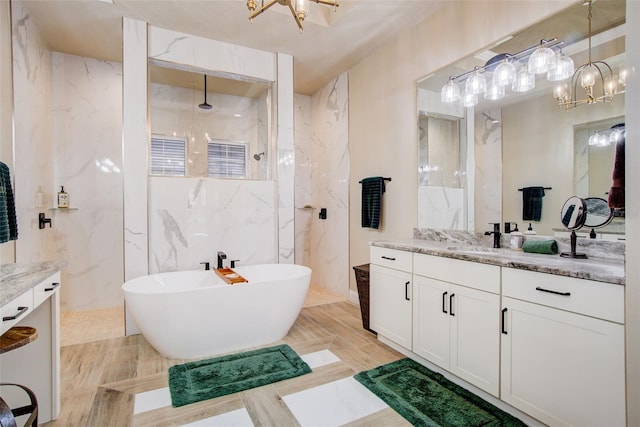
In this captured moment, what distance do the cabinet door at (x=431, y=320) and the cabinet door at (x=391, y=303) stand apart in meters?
0.08

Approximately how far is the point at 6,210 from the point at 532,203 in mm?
3356

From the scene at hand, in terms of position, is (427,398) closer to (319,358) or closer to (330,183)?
(319,358)

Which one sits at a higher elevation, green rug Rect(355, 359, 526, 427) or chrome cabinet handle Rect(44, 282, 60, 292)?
Result: chrome cabinet handle Rect(44, 282, 60, 292)

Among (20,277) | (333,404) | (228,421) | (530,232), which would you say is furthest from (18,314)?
(530,232)

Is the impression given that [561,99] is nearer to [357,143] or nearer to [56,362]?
[357,143]

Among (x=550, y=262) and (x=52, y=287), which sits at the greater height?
(x=550, y=262)

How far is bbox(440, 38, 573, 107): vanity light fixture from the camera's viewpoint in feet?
6.79

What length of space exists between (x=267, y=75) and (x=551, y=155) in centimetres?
278

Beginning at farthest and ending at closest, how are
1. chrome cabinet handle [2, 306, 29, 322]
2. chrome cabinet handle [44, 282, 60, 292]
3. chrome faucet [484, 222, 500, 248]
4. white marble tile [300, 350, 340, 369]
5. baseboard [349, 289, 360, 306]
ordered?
1. baseboard [349, 289, 360, 306]
2. white marble tile [300, 350, 340, 369]
3. chrome faucet [484, 222, 500, 248]
4. chrome cabinet handle [44, 282, 60, 292]
5. chrome cabinet handle [2, 306, 29, 322]

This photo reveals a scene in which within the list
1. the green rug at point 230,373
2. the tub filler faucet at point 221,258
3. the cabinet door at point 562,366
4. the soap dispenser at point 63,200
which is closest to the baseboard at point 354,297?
the green rug at point 230,373

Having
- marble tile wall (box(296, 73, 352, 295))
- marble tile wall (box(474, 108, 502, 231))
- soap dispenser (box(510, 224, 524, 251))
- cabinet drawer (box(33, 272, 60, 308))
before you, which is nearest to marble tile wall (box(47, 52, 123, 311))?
cabinet drawer (box(33, 272, 60, 308))

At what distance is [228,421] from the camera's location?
70.6 inches

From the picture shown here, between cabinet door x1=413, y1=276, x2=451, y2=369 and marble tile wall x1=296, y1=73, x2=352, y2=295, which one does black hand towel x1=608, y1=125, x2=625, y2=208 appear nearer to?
cabinet door x1=413, y1=276, x2=451, y2=369

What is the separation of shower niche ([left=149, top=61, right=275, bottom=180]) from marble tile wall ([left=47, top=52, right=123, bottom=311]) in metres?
0.79
